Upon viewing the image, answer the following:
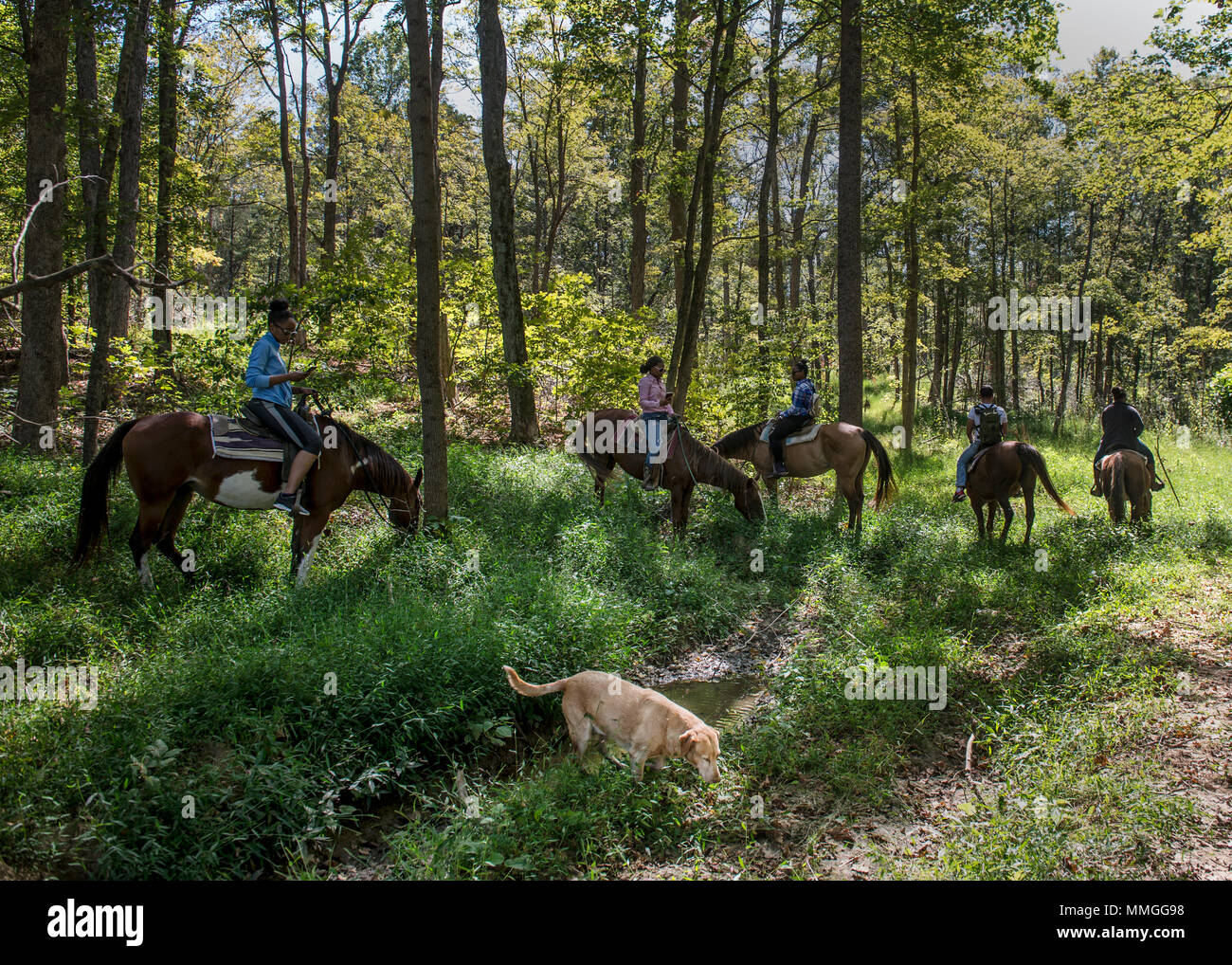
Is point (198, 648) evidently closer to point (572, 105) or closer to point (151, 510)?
point (151, 510)

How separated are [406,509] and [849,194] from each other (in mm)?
8767

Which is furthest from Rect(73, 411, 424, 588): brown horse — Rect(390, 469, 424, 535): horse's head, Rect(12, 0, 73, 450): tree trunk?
Rect(12, 0, 73, 450): tree trunk

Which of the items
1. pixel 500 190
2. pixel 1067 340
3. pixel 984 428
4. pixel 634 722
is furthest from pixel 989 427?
pixel 1067 340

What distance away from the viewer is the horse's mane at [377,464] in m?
8.92

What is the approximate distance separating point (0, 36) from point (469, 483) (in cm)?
1193

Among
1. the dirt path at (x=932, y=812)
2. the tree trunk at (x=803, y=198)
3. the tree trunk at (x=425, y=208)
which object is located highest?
the tree trunk at (x=803, y=198)

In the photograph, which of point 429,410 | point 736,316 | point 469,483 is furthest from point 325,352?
point 736,316

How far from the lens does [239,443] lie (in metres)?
8.03

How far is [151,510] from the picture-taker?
7.75 metres

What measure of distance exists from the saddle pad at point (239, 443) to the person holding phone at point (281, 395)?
0.15 meters

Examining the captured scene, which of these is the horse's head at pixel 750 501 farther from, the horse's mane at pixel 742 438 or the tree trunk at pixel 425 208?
the tree trunk at pixel 425 208

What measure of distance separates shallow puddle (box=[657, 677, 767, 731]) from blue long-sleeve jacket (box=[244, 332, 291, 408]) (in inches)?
213

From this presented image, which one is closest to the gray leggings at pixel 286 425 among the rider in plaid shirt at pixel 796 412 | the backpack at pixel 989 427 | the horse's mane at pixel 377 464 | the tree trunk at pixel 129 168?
the horse's mane at pixel 377 464

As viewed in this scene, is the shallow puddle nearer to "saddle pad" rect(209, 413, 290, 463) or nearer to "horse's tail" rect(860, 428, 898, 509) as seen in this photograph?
"saddle pad" rect(209, 413, 290, 463)
